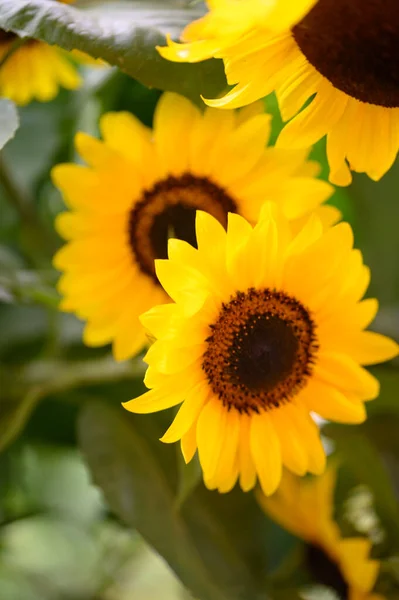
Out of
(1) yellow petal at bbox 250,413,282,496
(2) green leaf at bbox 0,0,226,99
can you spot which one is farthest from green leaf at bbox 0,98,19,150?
(1) yellow petal at bbox 250,413,282,496

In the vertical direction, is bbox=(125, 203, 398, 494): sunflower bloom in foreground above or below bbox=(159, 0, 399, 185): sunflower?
below

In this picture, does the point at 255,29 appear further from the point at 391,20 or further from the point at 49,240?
the point at 49,240

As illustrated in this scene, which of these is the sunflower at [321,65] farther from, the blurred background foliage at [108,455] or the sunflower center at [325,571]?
the sunflower center at [325,571]

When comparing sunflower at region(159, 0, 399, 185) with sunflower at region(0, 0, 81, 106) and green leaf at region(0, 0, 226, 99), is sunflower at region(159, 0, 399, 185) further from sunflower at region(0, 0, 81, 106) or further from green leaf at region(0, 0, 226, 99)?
sunflower at region(0, 0, 81, 106)

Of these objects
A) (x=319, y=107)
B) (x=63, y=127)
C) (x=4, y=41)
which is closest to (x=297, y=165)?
(x=319, y=107)

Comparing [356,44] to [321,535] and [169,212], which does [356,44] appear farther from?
[321,535]

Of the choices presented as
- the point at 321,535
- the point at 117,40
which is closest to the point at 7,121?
the point at 117,40
